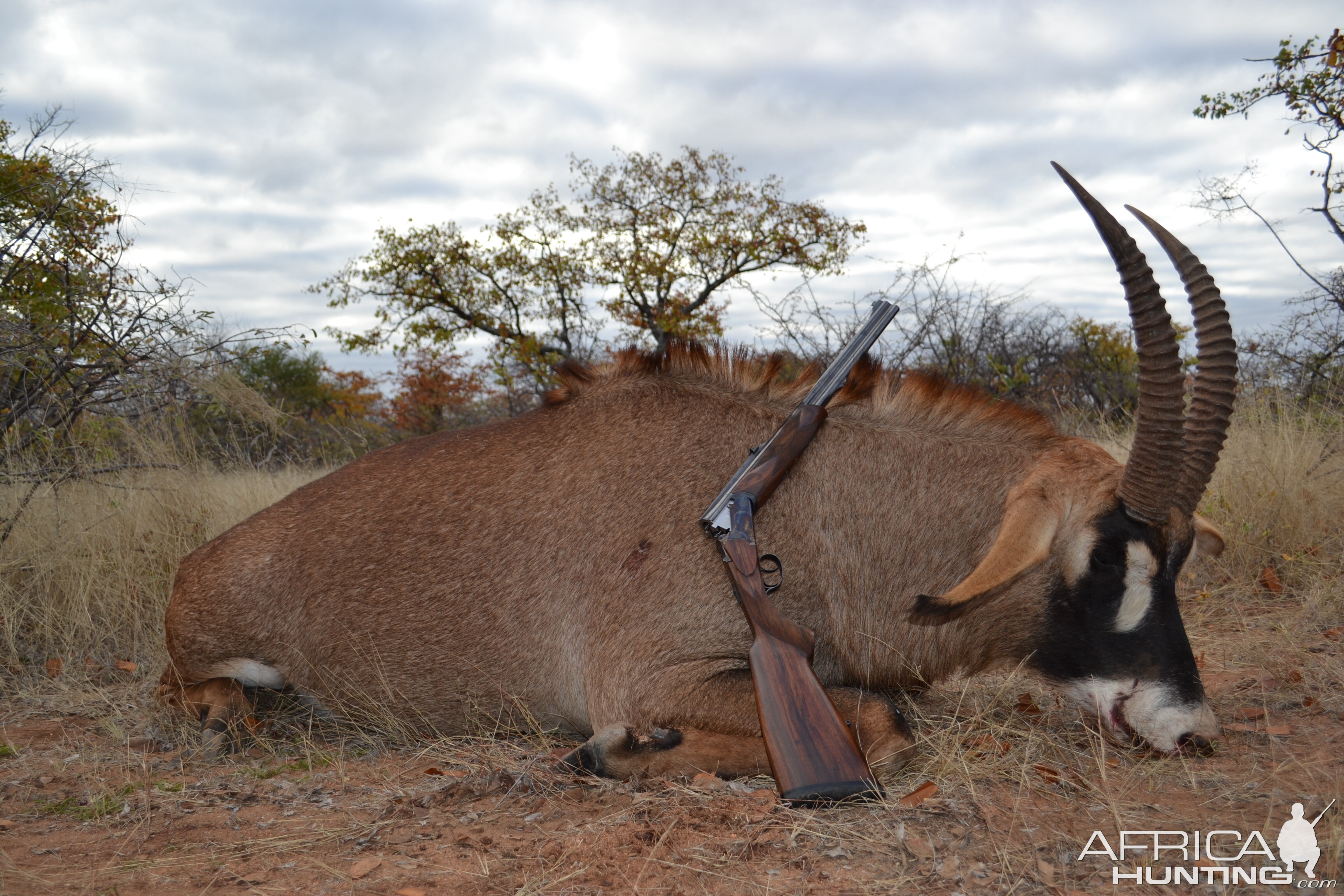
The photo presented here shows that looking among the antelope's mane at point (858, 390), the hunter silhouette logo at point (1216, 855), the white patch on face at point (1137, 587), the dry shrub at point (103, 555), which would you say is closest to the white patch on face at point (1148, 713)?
the white patch on face at point (1137, 587)

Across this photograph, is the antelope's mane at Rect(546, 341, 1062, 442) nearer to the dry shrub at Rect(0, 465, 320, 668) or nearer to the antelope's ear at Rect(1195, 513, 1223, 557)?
the antelope's ear at Rect(1195, 513, 1223, 557)

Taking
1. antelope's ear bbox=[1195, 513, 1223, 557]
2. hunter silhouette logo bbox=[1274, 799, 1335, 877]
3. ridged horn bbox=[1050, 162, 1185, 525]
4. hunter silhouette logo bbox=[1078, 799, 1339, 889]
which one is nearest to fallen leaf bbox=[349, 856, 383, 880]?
hunter silhouette logo bbox=[1078, 799, 1339, 889]

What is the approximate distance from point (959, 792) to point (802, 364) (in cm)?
513

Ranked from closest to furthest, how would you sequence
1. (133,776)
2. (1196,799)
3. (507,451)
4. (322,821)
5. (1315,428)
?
(1196,799), (322,821), (133,776), (507,451), (1315,428)

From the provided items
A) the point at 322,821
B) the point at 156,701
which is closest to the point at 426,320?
the point at 156,701

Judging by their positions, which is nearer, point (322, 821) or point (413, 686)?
point (322, 821)

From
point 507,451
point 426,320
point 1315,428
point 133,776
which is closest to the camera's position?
point 133,776

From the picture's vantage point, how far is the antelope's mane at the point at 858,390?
454 centimetres

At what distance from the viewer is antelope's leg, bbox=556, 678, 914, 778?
3732mm

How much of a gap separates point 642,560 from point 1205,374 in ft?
8.45

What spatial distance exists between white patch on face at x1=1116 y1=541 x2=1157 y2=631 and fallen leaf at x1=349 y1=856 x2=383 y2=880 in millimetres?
3062

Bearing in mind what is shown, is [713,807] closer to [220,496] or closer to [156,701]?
[156,701]

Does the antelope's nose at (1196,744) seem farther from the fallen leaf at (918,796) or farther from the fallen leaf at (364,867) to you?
the fallen leaf at (364,867)

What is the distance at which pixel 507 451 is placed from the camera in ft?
15.3
